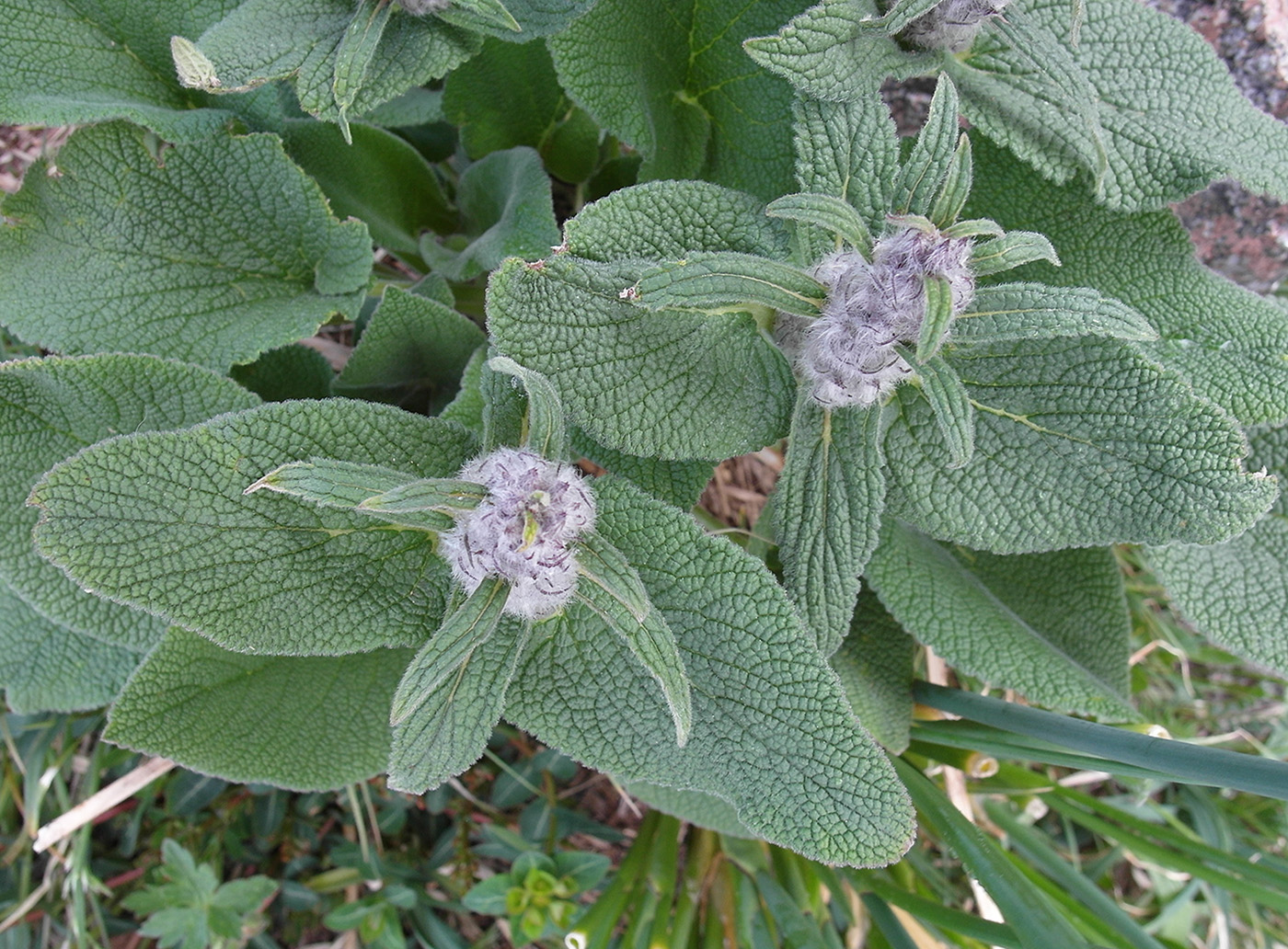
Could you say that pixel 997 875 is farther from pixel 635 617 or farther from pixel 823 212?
pixel 823 212

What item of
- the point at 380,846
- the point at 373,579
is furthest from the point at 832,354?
the point at 380,846

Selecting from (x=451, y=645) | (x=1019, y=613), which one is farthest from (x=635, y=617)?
(x=1019, y=613)

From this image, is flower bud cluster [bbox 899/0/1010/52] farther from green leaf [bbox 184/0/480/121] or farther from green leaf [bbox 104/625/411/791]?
green leaf [bbox 104/625/411/791]

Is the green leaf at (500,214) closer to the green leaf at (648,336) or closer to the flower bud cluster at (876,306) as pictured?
the green leaf at (648,336)

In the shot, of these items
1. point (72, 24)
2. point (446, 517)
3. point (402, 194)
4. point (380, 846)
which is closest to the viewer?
point (446, 517)

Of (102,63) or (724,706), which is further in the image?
(102,63)

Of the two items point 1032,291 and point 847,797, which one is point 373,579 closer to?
point 847,797
